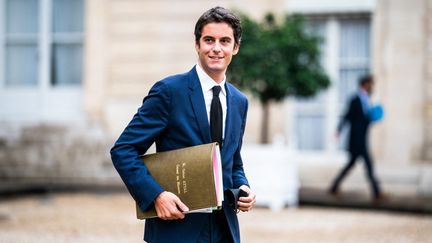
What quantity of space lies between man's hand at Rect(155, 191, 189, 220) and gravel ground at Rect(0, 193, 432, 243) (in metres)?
4.97

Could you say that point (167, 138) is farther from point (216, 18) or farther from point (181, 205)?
point (216, 18)

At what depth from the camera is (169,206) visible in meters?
3.13

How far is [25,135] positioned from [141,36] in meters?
2.87

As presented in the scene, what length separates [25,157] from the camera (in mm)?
16125

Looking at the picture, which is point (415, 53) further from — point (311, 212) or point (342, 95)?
point (311, 212)

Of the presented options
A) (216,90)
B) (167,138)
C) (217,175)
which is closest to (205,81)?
(216,90)

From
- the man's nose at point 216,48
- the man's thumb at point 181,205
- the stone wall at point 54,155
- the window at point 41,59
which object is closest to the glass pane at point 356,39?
the stone wall at point 54,155

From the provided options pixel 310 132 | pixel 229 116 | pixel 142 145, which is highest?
pixel 229 116

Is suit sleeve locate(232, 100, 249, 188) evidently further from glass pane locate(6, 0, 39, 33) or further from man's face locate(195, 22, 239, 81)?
glass pane locate(6, 0, 39, 33)

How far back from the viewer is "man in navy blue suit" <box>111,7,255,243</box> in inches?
127

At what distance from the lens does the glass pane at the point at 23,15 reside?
16.9 metres

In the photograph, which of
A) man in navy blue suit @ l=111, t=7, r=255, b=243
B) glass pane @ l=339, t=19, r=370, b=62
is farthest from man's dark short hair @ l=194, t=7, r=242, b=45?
glass pane @ l=339, t=19, r=370, b=62

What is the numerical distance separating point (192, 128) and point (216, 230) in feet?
1.32

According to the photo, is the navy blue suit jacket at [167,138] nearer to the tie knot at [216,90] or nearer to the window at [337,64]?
the tie knot at [216,90]
